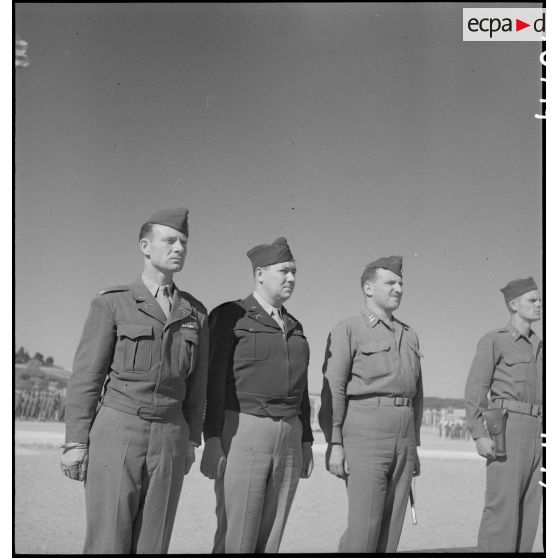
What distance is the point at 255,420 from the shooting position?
404 cm

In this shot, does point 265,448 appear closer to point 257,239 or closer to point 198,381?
point 198,381

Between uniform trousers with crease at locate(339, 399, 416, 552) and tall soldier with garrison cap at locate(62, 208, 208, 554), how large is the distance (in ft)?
3.18

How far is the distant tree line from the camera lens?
14.0 feet

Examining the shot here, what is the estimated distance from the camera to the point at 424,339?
194 inches

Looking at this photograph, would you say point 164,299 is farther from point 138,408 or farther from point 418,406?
point 418,406

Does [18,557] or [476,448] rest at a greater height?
[476,448]

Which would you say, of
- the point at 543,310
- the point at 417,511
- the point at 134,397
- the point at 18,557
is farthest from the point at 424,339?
the point at 18,557

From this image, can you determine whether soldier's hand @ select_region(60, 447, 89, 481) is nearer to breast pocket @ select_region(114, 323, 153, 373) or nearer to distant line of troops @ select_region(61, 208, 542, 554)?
distant line of troops @ select_region(61, 208, 542, 554)

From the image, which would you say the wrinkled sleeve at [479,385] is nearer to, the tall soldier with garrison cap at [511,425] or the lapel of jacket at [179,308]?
the tall soldier with garrison cap at [511,425]

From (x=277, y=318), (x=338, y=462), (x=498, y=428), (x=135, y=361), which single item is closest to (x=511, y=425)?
(x=498, y=428)

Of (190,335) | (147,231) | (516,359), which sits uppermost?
(147,231)

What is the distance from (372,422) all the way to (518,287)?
144 cm

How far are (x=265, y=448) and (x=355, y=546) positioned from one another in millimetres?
865

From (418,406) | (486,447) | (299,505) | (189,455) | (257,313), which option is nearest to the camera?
(189,455)
